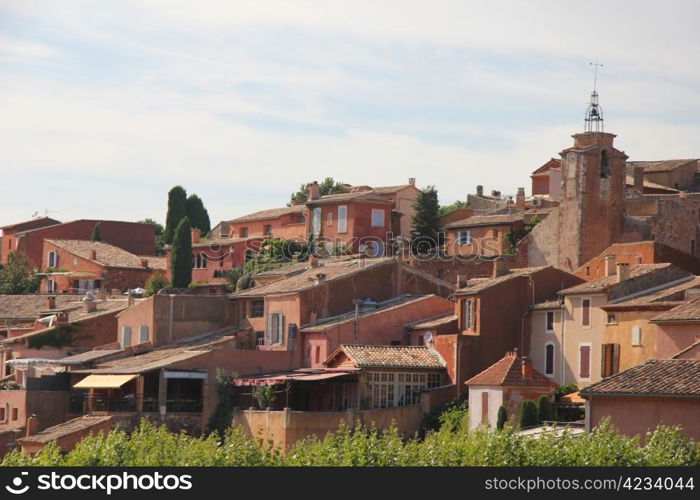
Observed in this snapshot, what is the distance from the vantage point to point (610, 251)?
68938mm

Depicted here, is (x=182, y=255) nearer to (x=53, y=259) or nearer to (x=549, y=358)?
(x=53, y=259)

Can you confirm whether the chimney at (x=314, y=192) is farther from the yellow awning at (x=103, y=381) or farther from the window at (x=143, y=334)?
the yellow awning at (x=103, y=381)

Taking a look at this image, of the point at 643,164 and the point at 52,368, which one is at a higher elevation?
the point at 643,164

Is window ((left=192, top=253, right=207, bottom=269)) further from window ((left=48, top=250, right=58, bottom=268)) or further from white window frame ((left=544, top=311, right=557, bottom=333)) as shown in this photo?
white window frame ((left=544, top=311, right=557, bottom=333))

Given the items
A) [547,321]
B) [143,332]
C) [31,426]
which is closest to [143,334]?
[143,332]

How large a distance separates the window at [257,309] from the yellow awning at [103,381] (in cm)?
725

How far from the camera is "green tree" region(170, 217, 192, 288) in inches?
3401

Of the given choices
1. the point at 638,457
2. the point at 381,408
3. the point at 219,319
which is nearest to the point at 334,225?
the point at 219,319

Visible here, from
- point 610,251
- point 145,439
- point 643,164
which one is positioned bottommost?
point 145,439

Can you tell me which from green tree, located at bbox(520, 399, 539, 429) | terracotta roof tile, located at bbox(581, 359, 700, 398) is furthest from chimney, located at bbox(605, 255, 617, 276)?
terracotta roof tile, located at bbox(581, 359, 700, 398)

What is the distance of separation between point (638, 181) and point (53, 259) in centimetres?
3184

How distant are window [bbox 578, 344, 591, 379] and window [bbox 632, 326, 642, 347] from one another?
108 inches

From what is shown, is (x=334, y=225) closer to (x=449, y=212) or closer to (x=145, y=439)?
(x=449, y=212)
